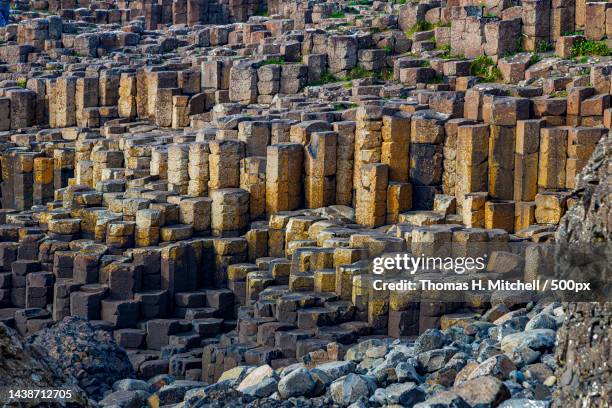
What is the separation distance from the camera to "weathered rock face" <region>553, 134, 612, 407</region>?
27.9 ft

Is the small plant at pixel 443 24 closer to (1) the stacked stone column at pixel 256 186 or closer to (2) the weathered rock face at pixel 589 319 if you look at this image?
(1) the stacked stone column at pixel 256 186

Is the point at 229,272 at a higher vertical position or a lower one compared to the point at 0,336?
lower

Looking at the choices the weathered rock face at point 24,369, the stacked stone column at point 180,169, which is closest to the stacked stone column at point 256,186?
the stacked stone column at point 180,169

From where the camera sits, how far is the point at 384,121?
28.6m

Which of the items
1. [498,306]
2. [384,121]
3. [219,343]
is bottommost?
[219,343]

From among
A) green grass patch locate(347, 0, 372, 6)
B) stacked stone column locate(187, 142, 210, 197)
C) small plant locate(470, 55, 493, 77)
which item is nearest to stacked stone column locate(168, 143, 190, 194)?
stacked stone column locate(187, 142, 210, 197)

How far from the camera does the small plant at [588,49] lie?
107 feet

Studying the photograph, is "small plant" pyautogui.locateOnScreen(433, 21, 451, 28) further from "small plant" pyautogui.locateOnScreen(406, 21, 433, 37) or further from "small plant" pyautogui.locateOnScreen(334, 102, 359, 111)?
"small plant" pyautogui.locateOnScreen(334, 102, 359, 111)

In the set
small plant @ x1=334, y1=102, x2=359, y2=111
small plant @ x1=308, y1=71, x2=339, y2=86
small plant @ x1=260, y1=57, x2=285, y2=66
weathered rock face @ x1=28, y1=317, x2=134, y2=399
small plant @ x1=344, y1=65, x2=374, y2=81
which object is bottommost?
weathered rock face @ x1=28, y1=317, x2=134, y2=399

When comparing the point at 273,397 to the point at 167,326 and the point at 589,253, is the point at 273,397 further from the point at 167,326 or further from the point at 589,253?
the point at 167,326

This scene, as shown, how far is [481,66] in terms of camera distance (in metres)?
34.4

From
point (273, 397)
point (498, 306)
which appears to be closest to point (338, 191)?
point (498, 306)

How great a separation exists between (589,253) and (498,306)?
13178 mm

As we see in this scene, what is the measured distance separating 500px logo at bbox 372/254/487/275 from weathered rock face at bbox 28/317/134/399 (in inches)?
195
